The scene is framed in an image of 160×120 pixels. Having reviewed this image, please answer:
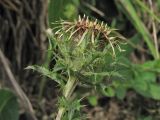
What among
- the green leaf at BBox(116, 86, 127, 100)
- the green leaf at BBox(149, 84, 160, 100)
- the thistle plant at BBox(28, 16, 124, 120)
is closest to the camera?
the thistle plant at BBox(28, 16, 124, 120)

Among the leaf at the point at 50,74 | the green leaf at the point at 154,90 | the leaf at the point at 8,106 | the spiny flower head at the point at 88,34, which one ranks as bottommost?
the green leaf at the point at 154,90

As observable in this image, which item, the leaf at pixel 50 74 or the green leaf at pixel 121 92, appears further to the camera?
the green leaf at pixel 121 92

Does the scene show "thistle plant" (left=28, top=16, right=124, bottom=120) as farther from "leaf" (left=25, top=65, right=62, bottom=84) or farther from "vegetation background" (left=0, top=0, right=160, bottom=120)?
"vegetation background" (left=0, top=0, right=160, bottom=120)

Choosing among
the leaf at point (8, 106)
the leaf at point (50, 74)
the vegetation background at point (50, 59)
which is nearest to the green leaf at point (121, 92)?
the vegetation background at point (50, 59)

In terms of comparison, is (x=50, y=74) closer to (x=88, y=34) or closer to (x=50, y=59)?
(x=88, y=34)

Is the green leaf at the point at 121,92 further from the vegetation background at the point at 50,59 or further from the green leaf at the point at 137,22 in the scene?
the green leaf at the point at 137,22

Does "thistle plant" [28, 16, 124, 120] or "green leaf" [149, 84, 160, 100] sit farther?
"green leaf" [149, 84, 160, 100]

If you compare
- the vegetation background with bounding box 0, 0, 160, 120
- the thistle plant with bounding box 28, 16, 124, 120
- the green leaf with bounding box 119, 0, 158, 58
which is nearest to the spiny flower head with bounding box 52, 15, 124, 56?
the thistle plant with bounding box 28, 16, 124, 120

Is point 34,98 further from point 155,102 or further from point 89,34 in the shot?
point 89,34

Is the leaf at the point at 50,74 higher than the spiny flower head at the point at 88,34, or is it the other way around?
the spiny flower head at the point at 88,34
